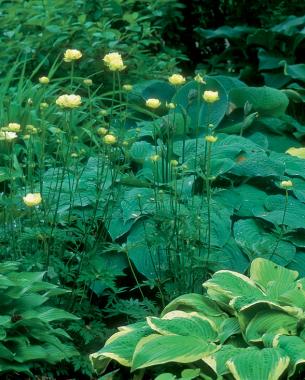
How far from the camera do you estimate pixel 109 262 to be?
4258 mm

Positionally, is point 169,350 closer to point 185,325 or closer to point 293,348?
point 185,325

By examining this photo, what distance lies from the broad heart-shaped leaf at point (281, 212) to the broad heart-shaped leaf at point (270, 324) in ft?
3.70

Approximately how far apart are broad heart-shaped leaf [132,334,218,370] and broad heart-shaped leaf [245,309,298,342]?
0.55ft

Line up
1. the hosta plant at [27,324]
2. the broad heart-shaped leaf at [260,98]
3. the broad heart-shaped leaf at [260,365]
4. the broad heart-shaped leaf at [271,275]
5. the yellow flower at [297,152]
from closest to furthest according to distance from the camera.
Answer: the broad heart-shaped leaf at [260,365] → the hosta plant at [27,324] → the broad heart-shaped leaf at [271,275] → the yellow flower at [297,152] → the broad heart-shaped leaf at [260,98]

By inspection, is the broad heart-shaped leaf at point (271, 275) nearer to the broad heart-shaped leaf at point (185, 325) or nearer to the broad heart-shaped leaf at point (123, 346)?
the broad heart-shaped leaf at point (185, 325)

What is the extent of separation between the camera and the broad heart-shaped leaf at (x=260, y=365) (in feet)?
9.86

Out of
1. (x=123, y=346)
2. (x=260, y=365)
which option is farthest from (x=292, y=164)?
(x=260, y=365)

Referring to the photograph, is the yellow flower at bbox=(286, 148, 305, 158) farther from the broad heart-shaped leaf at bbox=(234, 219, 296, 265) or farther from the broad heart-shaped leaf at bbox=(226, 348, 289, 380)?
the broad heart-shaped leaf at bbox=(226, 348, 289, 380)

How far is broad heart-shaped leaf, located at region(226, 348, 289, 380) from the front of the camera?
300cm

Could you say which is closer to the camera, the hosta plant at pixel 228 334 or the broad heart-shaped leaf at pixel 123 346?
the hosta plant at pixel 228 334

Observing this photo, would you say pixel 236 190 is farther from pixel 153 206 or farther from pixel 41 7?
pixel 41 7

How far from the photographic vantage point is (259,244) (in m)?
4.12

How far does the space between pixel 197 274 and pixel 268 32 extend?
453 cm

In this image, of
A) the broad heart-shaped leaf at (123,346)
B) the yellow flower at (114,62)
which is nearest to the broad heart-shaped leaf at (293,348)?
the broad heart-shaped leaf at (123,346)
